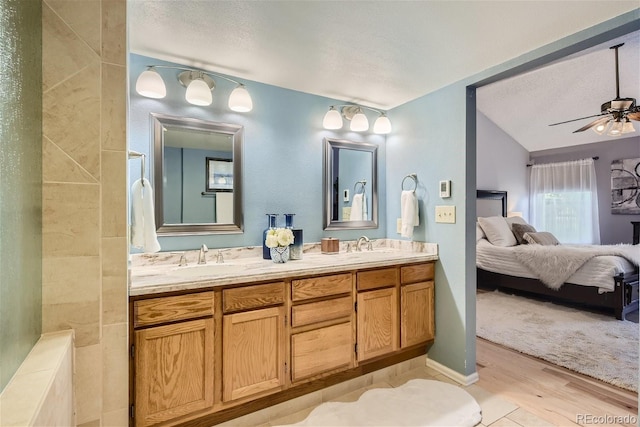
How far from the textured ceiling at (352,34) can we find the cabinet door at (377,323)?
62.1 inches

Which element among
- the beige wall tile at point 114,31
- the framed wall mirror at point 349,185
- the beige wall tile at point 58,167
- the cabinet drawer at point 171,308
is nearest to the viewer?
the beige wall tile at point 58,167

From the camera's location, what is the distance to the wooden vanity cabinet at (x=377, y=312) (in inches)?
85.3

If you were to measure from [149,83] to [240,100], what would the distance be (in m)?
0.55

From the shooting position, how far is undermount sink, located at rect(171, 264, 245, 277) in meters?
1.77

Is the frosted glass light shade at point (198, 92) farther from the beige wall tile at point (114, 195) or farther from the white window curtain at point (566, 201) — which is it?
the white window curtain at point (566, 201)

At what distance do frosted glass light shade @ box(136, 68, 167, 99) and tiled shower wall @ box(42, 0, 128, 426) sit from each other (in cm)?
63

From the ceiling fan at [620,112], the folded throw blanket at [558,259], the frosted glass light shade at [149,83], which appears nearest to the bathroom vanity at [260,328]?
Result: the frosted glass light shade at [149,83]

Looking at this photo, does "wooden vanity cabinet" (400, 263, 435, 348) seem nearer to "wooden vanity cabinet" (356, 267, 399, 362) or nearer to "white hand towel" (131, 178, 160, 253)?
"wooden vanity cabinet" (356, 267, 399, 362)

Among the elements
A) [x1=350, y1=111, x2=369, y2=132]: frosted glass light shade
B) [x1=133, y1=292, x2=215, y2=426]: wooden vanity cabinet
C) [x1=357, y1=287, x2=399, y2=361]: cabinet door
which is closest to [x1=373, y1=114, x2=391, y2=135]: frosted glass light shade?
[x1=350, y1=111, x2=369, y2=132]: frosted glass light shade

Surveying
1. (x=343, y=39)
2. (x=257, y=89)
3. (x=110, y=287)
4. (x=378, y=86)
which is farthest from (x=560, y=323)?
(x=110, y=287)

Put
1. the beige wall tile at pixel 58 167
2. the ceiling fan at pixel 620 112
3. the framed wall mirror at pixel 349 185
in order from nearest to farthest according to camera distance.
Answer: the beige wall tile at pixel 58 167 < the framed wall mirror at pixel 349 185 < the ceiling fan at pixel 620 112

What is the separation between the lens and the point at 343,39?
71.6 inches

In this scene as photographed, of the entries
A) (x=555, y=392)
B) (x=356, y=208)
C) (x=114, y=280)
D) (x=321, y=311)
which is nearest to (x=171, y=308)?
(x=114, y=280)

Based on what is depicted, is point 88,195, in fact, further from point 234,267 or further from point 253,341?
point 253,341
